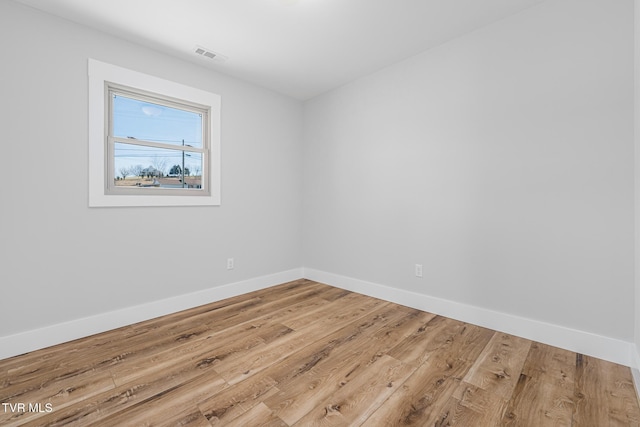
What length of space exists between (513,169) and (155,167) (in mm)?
3211

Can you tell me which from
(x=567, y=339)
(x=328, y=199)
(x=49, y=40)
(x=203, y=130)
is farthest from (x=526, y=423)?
(x=49, y=40)

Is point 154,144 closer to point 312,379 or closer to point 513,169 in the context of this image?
point 312,379

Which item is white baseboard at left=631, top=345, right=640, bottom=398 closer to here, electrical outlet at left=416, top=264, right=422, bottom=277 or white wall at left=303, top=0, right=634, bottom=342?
white wall at left=303, top=0, right=634, bottom=342

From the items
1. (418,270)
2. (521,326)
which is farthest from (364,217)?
(521,326)

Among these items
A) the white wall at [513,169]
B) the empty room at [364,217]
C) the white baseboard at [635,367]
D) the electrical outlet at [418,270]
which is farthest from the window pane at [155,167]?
the white baseboard at [635,367]

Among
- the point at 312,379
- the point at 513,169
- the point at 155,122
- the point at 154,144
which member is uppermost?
the point at 155,122

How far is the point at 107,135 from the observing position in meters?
2.41

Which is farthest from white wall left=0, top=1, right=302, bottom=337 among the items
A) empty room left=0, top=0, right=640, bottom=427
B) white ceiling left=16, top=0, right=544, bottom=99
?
white ceiling left=16, top=0, right=544, bottom=99

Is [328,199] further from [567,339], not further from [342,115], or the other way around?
[567,339]

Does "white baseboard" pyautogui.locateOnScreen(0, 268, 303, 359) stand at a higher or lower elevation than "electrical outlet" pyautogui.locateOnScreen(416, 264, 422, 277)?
lower

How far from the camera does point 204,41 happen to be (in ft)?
8.26

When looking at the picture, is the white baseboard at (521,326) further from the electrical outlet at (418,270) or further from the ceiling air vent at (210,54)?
the ceiling air vent at (210,54)

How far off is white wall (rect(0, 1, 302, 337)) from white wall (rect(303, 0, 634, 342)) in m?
1.73

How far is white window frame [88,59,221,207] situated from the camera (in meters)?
2.29
